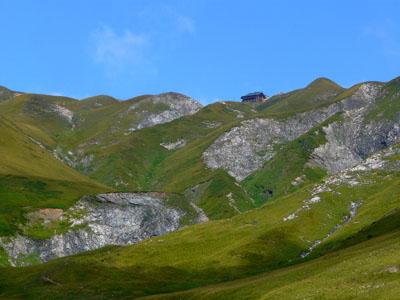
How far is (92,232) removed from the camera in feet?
586

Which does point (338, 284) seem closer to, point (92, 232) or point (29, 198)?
point (92, 232)

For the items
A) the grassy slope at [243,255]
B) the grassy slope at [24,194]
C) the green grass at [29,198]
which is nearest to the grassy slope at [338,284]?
the grassy slope at [243,255]

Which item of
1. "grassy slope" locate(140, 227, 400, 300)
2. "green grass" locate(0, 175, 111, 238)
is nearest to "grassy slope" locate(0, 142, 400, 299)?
"grassy slope" locate(140, 227, 400, 300)

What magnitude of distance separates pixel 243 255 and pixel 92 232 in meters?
83.9

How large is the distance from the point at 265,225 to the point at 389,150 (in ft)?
254

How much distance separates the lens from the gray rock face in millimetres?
152375

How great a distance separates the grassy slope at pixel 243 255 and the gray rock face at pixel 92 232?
2923cm

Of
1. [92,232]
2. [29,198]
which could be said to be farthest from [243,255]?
[29,198]

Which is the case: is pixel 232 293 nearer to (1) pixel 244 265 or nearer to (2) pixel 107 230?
(1) pixel 244 265

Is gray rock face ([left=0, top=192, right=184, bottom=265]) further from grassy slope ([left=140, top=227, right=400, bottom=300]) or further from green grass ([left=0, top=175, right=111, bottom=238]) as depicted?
grassy slope ([left=140, top=227, right=400, bottom=300])

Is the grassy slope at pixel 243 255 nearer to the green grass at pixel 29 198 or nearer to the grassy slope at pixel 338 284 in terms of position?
the grassy slope at pixel 338 284

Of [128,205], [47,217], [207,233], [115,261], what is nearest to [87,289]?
[115,261]

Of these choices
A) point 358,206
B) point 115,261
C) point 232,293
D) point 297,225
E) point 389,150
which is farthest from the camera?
point 389,150

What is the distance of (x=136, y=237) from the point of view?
7603 inches
